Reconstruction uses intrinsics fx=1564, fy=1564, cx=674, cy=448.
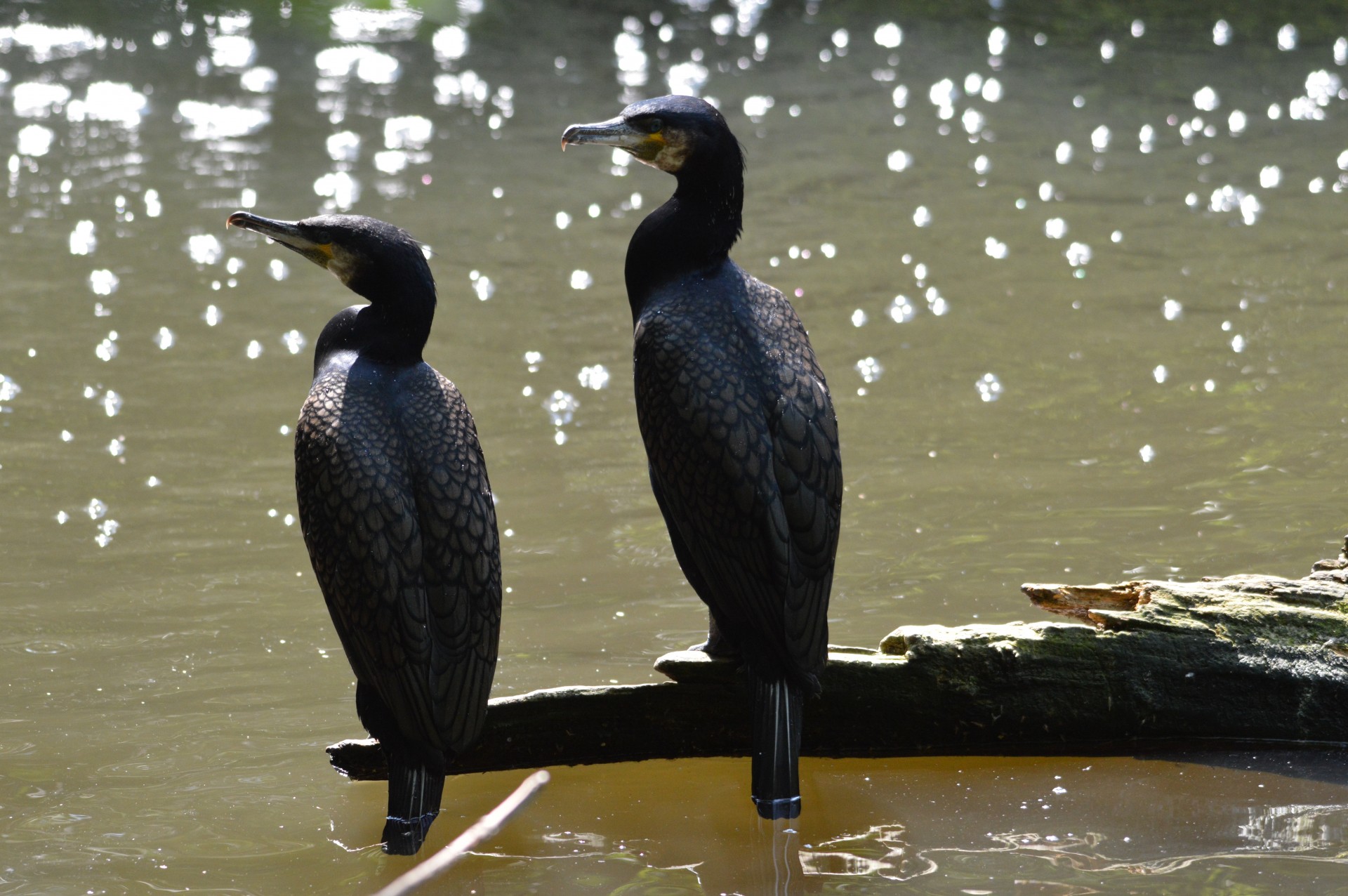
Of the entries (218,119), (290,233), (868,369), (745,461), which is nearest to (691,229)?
(745,461)

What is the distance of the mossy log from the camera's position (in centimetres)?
432

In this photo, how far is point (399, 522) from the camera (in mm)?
3785

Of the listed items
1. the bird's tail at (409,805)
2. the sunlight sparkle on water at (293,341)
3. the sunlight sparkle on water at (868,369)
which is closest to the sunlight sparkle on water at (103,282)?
the sunlight sparkle on water at (293,341)

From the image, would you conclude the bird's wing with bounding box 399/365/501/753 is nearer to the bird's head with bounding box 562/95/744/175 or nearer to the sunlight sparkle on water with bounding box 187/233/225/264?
the bird's head with bounding box 562/95/744/175

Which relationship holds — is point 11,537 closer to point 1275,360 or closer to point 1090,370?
point 1090,370

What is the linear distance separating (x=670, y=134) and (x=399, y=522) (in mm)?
1325

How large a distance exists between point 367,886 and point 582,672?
151cm

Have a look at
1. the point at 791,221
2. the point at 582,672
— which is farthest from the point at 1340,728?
the point at 791,221

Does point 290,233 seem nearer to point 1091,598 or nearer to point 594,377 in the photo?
point 1091,598

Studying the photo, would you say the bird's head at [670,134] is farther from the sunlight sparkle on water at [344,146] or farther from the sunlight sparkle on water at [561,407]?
the sunlight sparkle on water at [344,146]

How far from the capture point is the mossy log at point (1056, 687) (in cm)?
432

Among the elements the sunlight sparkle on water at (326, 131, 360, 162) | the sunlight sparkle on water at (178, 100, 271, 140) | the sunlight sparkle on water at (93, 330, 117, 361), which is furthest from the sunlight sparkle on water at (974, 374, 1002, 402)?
the sunlight sparkle on water at (178, 100, 271, 140)

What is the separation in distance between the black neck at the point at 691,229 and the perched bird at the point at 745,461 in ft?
0.07

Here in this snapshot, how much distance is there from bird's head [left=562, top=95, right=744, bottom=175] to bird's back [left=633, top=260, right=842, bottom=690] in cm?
42
